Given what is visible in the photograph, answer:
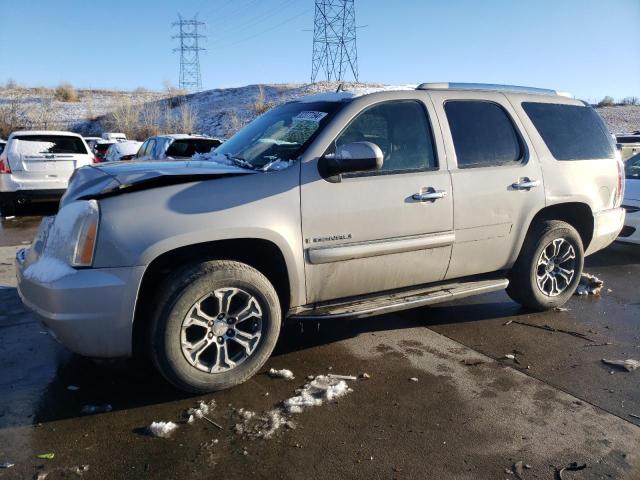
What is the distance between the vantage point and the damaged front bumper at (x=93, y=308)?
3035 mm

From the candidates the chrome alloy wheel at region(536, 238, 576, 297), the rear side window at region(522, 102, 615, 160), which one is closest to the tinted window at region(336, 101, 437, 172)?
the rear side window at region(522, 102, 615, 160)

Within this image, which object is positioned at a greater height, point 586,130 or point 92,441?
point 586,130

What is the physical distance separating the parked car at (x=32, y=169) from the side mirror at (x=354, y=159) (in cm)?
844

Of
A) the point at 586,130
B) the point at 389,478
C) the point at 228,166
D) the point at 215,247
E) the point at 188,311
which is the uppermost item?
the point at 586,130

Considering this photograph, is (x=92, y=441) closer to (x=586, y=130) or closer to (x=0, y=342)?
(x=0, y=342)

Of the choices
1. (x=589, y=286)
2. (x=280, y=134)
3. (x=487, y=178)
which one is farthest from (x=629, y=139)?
(x=280, y=134)

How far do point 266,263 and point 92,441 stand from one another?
147cm

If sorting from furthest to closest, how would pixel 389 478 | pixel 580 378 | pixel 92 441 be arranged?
pixel 580 378
pixel 92 441
pixel 389 478

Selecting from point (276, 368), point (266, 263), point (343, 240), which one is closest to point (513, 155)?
point (343, 240)

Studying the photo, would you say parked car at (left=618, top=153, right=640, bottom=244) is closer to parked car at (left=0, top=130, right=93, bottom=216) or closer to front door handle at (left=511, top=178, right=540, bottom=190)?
front door handle at (left=511, top=178, right=540, bottom=190)

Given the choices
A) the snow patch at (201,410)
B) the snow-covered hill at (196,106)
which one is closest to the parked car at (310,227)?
the snow patch at (201,410)

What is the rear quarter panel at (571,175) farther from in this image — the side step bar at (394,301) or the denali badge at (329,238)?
the denali badge at (329,238)

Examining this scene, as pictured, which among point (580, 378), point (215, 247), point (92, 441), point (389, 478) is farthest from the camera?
point (580, 378)

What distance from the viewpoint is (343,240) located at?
368 cm
